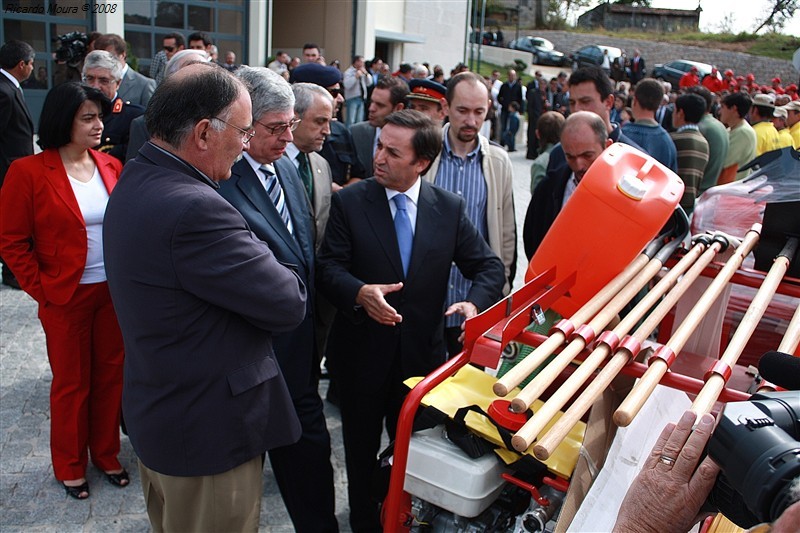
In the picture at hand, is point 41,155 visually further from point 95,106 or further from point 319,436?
point 319,436

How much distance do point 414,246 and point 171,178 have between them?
1299mm

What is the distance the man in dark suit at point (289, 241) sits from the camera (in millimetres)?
2727

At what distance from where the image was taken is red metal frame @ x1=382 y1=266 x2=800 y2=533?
1886 millimetres

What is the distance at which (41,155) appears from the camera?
10.9 feet

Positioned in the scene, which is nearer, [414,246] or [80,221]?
[414,246]

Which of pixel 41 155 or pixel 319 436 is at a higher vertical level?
pixel 41 155

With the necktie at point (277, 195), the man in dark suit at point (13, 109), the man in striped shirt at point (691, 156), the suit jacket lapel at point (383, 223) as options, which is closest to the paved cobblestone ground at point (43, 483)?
the suit jacket lapel at point (383, 223)

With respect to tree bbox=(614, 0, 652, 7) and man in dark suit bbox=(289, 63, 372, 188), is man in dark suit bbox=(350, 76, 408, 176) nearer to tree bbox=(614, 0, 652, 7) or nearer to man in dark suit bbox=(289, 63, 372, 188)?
man in dark suit bbox=(289, 63, 372, 188)

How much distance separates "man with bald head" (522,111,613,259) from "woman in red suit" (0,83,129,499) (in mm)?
2307

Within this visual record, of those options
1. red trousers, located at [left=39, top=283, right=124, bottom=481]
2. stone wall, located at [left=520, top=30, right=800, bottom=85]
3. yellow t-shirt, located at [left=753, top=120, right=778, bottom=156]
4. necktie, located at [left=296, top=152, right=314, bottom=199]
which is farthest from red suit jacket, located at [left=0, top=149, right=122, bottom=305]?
stone wall, located at [left=520, top=30, right=800, bottom=85]

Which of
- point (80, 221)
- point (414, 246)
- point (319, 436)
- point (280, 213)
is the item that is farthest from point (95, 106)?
point (319, 436)

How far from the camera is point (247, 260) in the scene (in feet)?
6.82

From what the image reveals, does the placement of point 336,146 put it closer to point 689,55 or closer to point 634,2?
point 689,55

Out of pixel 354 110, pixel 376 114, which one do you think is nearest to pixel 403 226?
pixel 376 114
